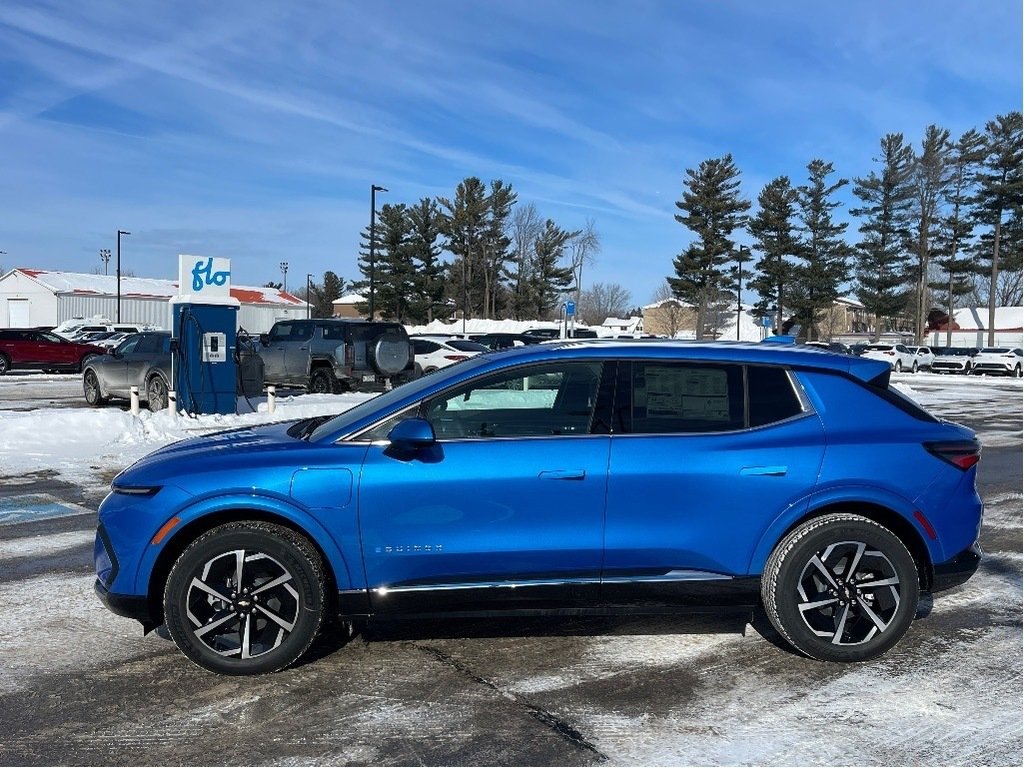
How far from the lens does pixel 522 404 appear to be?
4.76 meters

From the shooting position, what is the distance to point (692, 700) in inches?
163

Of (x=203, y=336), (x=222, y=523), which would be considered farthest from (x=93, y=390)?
(x=222, y=523)

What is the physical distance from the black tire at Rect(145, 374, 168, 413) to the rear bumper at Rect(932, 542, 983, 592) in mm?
14008

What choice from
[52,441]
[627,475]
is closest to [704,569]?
[627,475]

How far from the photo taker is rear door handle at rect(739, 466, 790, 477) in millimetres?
4480

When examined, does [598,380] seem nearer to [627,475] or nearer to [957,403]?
[627,475]

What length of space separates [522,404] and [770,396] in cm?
129


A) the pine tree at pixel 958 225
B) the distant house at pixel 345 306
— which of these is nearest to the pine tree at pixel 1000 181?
the pine tree at pixel 958 225

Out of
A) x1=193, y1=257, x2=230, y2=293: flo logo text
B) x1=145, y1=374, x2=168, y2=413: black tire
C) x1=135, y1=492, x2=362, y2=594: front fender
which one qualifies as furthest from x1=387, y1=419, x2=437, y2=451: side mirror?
x1=145, y1=374, x2=168, y2=413: black tire

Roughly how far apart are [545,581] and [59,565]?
3880 mm

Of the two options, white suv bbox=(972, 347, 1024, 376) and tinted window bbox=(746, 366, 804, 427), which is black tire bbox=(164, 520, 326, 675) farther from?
white suv bbox=(972, 347, 1024, 376)

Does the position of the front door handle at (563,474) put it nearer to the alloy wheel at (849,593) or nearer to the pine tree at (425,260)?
the alloy wheel at (849,593)

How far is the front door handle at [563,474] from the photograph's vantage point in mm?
4359

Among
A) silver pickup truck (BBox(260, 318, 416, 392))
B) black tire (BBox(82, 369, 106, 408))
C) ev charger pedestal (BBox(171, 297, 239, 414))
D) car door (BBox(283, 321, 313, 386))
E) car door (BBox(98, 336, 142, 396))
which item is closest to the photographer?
ev charger pedestal (BBox(171, 297, 239, 414))
